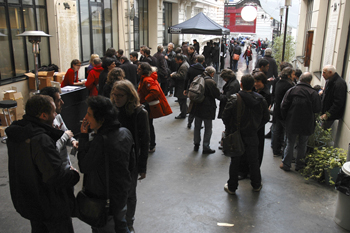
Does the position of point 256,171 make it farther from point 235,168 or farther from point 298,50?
point 298,50

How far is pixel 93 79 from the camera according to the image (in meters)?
6.88

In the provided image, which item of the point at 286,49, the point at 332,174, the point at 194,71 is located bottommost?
the point at 332,174

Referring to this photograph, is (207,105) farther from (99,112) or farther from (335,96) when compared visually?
(99,112)

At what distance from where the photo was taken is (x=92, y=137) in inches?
112

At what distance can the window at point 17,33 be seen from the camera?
8.09 meters

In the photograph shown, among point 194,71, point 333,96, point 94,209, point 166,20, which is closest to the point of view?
point 94,209

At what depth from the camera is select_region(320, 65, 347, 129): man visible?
5.66 metres

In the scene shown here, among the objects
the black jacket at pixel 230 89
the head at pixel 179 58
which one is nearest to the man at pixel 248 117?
the black jacket at pixel 230 89

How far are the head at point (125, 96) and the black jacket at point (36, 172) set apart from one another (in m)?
0.90

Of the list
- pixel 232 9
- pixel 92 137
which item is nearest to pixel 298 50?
pixel 92 137

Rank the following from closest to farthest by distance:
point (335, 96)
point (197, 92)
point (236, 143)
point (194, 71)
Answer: point (236, 143), point (335, 96), point (197, 92), point (194, 71)

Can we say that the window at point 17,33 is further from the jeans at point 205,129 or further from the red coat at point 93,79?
the jeans at point 205,129

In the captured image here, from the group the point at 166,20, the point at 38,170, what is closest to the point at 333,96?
the point at 38,170

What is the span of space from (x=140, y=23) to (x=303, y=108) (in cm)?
1313
